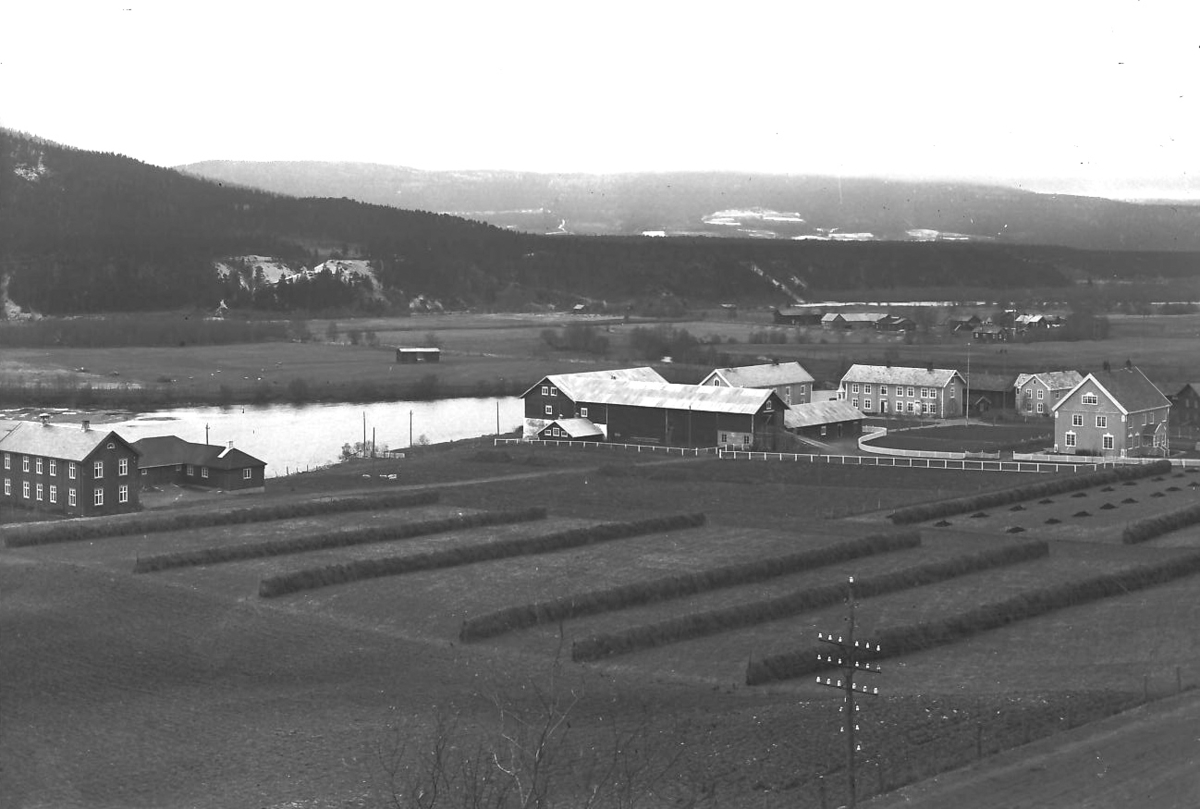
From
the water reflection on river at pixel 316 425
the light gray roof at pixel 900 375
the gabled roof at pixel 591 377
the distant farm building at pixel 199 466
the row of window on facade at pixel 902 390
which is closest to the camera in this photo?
the distant farm building at pixel 199 466

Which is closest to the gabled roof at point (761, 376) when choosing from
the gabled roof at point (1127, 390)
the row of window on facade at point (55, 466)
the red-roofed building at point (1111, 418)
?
the red-roofed building at point (1111, 418)

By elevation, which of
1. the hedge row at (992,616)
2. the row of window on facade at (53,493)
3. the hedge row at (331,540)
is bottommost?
the row of window on facade at (53,493)

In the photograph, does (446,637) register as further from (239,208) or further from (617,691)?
(239,208)

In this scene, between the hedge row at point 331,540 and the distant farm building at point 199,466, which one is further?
the distant farm building at point 199,466

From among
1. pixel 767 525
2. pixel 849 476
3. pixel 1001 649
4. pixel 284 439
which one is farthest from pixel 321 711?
pixel 284 439

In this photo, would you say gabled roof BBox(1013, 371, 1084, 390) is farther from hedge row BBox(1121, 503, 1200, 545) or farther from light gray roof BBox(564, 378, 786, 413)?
hedge row BBox(1121, 503, 1200, 545)

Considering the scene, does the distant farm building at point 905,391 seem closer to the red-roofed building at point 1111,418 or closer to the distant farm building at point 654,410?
the distant farm building at point 654,410

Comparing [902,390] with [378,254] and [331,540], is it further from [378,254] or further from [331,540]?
[378,254]
